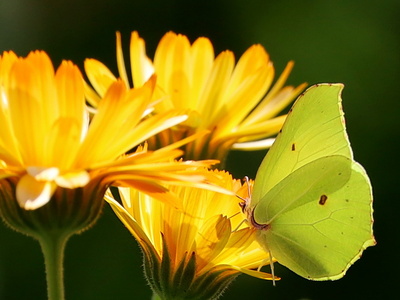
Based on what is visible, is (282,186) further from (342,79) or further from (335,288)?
(342,79)

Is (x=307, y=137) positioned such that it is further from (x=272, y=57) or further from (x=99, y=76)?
(x=272, y=57)

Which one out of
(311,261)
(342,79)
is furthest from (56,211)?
(342,79)

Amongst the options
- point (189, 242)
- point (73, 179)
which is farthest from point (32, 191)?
point (189, 242)

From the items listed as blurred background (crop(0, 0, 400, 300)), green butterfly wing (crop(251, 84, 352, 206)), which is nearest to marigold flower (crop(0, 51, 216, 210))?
green butterfly wing (crop(251, 84, 352, 206))

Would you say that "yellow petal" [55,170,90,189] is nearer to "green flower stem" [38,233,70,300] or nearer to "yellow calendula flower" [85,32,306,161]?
"green flower stem" [38,233,70,300]

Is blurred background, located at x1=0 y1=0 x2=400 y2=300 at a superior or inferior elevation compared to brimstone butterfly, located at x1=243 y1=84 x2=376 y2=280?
superior
